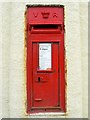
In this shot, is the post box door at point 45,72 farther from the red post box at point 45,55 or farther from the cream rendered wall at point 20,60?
the cream rendered wall at point 20,60

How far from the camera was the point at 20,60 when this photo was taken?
5633 millimetres

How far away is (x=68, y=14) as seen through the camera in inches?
222

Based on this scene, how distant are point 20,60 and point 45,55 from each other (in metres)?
0.38

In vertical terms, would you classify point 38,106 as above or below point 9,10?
below

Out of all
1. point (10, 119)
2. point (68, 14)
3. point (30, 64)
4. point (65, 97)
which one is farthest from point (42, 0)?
point (10, 119)

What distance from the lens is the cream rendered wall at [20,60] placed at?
5629 millimetres

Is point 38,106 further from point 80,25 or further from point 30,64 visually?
point 80,25

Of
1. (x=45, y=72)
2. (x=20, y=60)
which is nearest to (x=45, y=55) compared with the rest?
(x=45, y=72)

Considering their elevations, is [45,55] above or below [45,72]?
above

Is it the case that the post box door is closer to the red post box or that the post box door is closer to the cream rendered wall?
the red post box

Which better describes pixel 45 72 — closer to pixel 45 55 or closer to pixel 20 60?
pixel 45 55

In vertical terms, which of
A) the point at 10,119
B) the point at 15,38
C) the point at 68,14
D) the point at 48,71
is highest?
the point at 68,14

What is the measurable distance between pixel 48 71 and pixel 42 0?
1073mm

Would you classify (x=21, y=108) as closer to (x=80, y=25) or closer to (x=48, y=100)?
(x=48, y=100)
